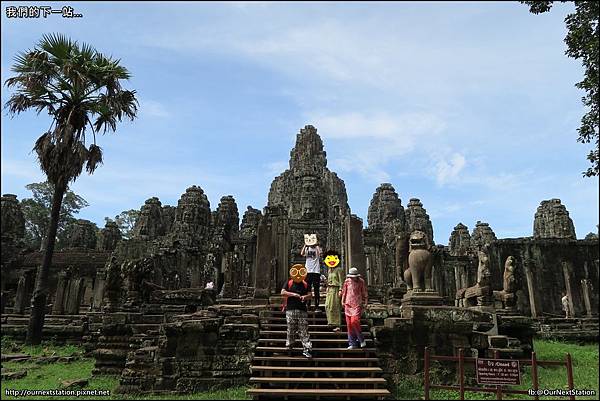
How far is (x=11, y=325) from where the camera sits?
15141 mm

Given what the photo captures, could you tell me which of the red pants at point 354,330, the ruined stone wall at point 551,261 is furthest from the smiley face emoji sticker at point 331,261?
the ruined stone wall at point 551,261

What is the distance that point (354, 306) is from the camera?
25.5 ft

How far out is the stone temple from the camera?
8.22m

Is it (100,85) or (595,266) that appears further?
(595,266)

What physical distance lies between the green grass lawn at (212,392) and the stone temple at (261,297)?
0.36m

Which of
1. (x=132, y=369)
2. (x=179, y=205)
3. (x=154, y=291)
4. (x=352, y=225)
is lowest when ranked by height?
(x=132, y=369)

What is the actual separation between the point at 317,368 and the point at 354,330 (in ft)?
3.70

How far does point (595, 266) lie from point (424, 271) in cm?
2299

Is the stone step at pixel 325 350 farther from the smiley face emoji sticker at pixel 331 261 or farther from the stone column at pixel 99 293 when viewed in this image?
the stone column at pixel 99 293

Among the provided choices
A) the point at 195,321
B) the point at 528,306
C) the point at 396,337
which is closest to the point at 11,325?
the point at 195,321

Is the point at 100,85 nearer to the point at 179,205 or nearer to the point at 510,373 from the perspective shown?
the point at 510,373

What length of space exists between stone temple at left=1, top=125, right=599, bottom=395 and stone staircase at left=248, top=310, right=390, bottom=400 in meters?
0.12

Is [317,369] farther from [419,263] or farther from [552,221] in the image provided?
[552,221]

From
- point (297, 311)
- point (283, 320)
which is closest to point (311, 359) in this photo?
point (297, 311)
